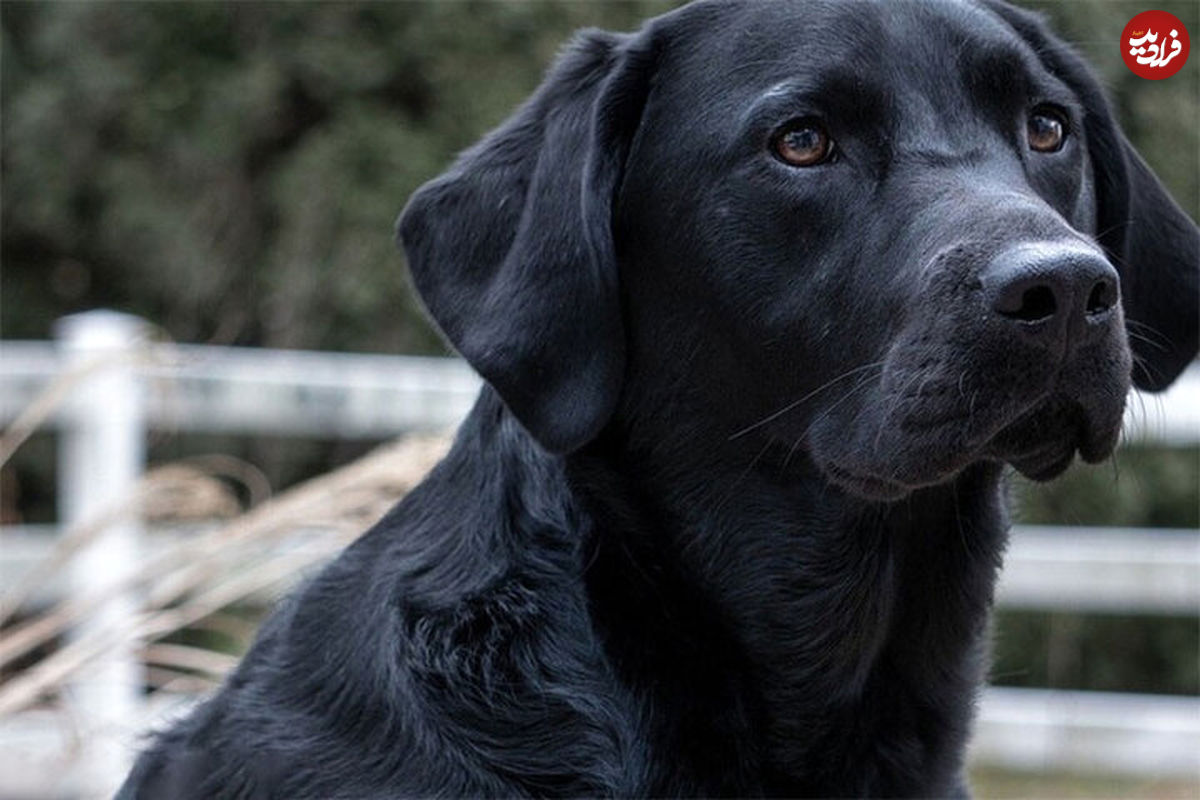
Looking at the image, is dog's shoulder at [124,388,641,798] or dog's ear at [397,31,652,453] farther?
dog's ear at [397,31,652,453]

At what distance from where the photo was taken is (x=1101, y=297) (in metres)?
2.49

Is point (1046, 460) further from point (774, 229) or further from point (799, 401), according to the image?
point (774, 229)

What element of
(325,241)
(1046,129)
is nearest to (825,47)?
(1046,129)

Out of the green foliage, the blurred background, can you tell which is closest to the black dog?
the blurred background

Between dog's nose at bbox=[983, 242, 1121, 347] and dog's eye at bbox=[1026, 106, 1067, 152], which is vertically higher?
dog's eye at bbox=[1026, 106, 1067, 152]

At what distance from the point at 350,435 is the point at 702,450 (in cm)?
460

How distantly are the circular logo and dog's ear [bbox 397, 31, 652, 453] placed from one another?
15.3 feet

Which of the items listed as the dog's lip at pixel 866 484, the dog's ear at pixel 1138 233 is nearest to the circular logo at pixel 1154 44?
the dog's ear at pixel 1138 233

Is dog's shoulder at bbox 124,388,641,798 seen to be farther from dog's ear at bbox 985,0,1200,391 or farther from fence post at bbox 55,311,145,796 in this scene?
fence post at bbox 55,311,145,796

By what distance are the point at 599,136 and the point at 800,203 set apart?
0.31 metres

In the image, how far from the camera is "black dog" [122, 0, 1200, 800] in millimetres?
2670

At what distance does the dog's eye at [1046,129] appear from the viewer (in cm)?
293

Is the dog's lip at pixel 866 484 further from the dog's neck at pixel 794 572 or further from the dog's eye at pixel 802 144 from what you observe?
the dog's eye at pixel 802 144

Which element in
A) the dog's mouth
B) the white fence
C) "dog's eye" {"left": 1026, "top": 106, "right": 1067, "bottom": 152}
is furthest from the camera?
the white fence
